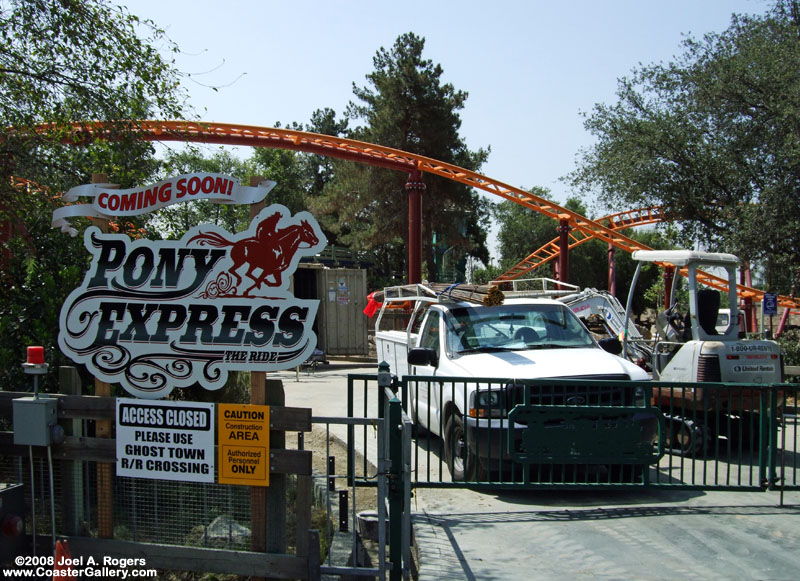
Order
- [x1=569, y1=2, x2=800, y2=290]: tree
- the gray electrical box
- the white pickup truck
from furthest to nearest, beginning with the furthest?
1. [x1=569, y1=2, x2=800, y2=290]: tree
2. the white pickup truck
3. the gray electrical box

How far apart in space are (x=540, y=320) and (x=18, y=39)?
655 centimetres

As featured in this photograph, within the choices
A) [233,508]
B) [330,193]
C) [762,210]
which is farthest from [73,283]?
[330,193]

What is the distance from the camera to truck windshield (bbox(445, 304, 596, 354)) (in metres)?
8.27

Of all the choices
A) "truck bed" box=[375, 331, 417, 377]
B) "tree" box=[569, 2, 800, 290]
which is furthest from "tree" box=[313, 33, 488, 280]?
"truck bed" box=[375, 331, 417, 377]

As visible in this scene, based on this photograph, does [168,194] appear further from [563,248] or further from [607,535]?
[563,248]

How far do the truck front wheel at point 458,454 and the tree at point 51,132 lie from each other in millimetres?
3776

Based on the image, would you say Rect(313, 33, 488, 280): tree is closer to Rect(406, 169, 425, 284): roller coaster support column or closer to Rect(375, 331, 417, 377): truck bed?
Rect(406, 169, 425, 284): roller coaster support column

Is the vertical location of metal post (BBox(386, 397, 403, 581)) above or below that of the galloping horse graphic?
below

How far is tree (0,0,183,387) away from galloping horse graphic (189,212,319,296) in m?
2.39

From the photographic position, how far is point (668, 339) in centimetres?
1005

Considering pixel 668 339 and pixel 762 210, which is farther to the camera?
pixel 762 210

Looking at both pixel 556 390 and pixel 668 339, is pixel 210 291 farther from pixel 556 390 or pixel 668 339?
pixel 668 339

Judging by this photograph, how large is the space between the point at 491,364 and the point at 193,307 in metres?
3.42

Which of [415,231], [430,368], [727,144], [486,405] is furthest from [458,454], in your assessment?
[415,231]
